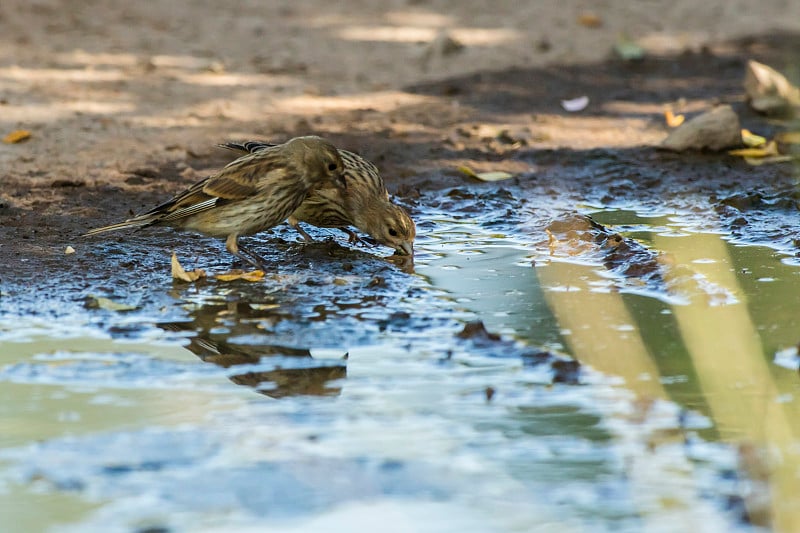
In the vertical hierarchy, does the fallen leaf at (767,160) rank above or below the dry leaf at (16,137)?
below

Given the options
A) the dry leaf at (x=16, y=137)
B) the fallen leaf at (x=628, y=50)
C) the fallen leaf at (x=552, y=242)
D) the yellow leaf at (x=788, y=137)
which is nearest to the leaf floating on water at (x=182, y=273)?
the fallen leaf at (x=552, y=242)

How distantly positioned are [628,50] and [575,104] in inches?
75.4

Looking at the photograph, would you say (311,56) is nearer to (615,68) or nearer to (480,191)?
(615,68)

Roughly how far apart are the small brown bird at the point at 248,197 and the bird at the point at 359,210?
6.2 inches

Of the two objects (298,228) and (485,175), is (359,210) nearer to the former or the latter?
(298,228)

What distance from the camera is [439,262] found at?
662 cm

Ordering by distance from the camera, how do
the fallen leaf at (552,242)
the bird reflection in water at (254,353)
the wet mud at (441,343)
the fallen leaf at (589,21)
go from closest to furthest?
the wet mud at (441,343) → the bird reflection in water at (254,353) → the fallen leaf at (552,242) → the fallen leaf at (589,21)

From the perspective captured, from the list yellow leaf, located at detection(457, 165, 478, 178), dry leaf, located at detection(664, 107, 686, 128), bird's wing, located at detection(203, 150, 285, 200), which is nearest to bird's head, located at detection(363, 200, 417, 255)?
bird's wing, located at detection(203, 150, 285, 200)

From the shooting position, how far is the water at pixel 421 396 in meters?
3.83

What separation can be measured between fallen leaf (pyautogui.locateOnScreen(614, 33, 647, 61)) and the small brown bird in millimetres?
5904

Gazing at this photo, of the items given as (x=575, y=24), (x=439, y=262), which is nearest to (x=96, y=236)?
(x=439, y=262)

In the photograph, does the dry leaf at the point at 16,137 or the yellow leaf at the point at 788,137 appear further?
the yellow leaf at the point at 788,137

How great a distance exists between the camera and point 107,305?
574 cm

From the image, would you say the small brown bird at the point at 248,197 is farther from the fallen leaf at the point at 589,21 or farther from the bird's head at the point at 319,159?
the fallen leaf at the point at 589,21
